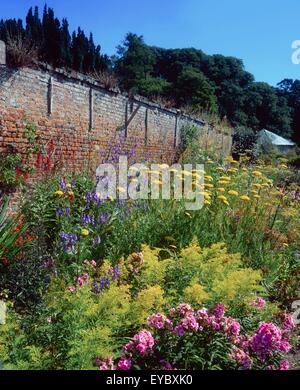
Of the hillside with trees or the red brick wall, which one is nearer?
the red brick wall

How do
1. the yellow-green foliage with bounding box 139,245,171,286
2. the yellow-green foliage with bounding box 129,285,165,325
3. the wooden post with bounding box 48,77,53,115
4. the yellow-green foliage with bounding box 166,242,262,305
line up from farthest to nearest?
the wooden post with bounding box 48,77,53,115, the yellow-green foliage with bounding box 139,245,171,286, the yellow-green foliage with bounding box 166,242,262,305, the yellow-green foliage with bounding box 129,285,165,325

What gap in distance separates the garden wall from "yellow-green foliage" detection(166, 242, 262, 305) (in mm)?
3970

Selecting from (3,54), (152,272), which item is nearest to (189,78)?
(3,54)

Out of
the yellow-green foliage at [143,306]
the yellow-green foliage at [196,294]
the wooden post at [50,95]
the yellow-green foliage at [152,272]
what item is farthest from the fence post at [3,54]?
the yellow-green foliage at [196,294]

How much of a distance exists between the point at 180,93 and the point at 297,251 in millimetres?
28790

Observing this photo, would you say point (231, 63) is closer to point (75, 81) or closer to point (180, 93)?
point (180, 93)

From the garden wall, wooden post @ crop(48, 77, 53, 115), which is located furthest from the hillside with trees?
wooden post @ crop(48, 77, 53, 115)

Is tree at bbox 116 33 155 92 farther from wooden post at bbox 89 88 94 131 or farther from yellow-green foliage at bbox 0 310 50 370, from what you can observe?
yellow-green foliage at bbox 0 310 50 370

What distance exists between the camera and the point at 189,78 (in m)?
31.3

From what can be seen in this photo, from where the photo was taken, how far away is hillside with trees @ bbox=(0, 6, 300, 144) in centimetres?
1782

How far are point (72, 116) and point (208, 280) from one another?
5.49 m

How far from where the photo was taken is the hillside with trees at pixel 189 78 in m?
17.8

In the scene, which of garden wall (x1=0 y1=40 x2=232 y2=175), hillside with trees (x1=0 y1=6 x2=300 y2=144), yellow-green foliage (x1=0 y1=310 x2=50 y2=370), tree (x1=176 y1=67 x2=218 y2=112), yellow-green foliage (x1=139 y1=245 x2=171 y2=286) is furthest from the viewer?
tree (x1=176 y1=67 x2=218 y2=112)
